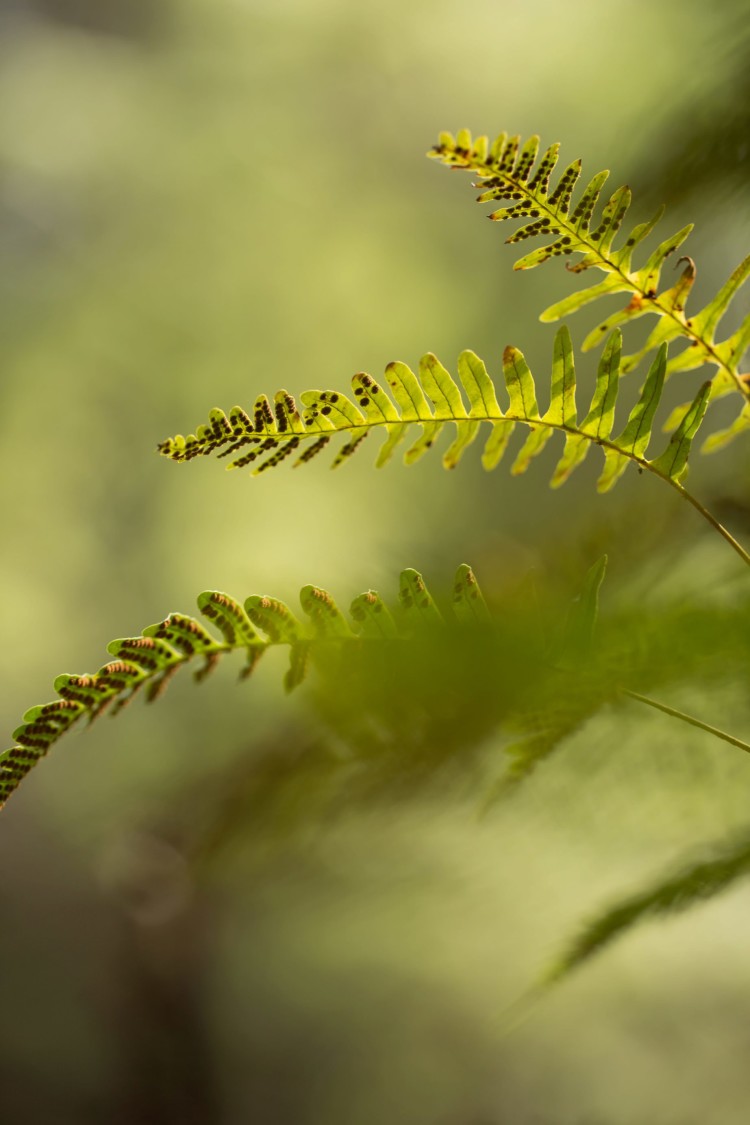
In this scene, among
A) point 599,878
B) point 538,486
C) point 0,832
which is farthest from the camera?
point 538,486

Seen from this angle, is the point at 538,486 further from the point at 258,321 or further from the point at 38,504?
the point at 38,504

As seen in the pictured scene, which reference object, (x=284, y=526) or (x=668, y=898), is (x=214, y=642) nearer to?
(x=668, y=898)

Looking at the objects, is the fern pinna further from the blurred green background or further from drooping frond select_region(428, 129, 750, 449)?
the blurred green background

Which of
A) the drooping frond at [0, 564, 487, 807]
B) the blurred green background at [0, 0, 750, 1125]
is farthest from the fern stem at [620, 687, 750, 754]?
the blurred green background at [0, 0, 750, 1125]

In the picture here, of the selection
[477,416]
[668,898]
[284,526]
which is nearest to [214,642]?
[477,416]

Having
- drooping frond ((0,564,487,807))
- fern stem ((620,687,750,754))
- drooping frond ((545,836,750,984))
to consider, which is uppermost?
drooping frond ((0,564,487,807))

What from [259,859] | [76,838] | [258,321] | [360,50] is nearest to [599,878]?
[259,859]
